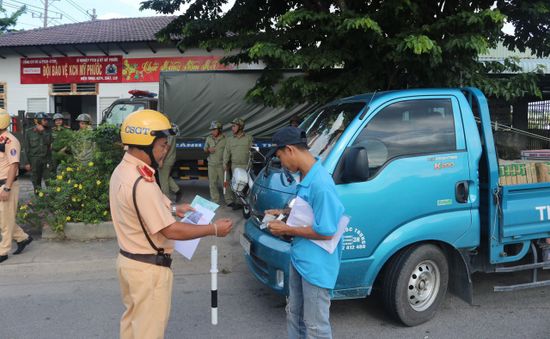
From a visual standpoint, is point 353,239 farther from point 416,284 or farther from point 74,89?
point 74,89

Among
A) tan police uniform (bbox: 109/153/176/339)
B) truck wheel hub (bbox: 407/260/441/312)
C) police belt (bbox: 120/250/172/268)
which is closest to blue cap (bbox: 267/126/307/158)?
tan police uniform (bbox: 109/153/176/339)

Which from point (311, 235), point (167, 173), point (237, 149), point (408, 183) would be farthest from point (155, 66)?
point (311, 235)

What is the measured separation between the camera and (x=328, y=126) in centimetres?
445

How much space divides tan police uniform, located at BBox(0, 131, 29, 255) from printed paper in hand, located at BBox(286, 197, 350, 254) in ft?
14.7

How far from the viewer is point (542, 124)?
45.6 feet

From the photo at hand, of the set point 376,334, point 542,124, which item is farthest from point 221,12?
point 542,124

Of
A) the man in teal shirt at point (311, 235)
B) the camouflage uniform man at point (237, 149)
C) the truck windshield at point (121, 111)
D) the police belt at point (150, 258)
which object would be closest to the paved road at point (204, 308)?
the man in teal shirt at point (311, 235)

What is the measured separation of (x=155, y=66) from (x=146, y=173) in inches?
641

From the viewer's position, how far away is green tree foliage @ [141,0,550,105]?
5.83 meters

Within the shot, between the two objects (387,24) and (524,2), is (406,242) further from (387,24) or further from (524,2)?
(524,2)

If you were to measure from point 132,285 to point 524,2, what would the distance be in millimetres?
6436

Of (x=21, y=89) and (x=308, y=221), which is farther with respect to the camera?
(x=21, y=89)

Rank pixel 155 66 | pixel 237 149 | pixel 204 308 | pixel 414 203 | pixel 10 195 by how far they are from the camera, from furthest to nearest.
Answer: pixel 155 66
pixel 237 149
pixel 10 195
pixel 204 308
pixel 414 203

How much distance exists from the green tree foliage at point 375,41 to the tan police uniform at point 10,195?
10.8 feet
